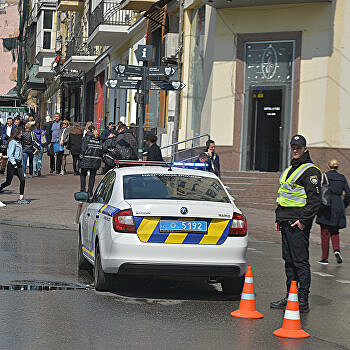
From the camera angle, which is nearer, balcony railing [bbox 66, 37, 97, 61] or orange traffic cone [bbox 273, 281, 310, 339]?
orange traffic cone [bbox 273, 281, 310, 339]

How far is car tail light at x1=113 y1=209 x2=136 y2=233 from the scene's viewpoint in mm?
8914

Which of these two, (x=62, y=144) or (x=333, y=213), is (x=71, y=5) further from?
(x=333, y=213)

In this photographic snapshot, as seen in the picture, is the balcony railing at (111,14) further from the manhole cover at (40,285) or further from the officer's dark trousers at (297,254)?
the officer's dark trousers at (297,254)

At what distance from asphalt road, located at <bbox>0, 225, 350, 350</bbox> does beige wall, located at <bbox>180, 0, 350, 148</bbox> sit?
11.7m

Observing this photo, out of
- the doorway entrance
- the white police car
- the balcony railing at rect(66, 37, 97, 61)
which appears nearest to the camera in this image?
the white police car

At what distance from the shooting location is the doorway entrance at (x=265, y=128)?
24797 millimetres

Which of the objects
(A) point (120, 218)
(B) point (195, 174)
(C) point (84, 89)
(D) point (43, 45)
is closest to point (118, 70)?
(B) point (195, 174)

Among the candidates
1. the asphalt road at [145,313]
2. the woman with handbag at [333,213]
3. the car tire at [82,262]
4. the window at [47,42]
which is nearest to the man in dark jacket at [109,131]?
the woman with handbag at [333,213]

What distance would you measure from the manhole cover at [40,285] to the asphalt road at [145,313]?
0.4 inches

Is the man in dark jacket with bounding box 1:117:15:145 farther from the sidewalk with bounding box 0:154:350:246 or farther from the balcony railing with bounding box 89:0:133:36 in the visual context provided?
the balcony railing with bounding box 89:0:133:36

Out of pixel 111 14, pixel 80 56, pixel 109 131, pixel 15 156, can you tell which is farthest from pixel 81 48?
pixel 15 156

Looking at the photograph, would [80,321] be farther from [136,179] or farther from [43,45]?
[43,45]

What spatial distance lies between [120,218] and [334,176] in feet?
19.8

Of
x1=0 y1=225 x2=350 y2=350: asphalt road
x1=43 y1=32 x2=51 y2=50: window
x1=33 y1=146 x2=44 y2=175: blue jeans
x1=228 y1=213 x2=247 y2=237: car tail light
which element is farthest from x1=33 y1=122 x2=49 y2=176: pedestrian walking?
x1=43 y1=32 x2=51 y2=50: window
